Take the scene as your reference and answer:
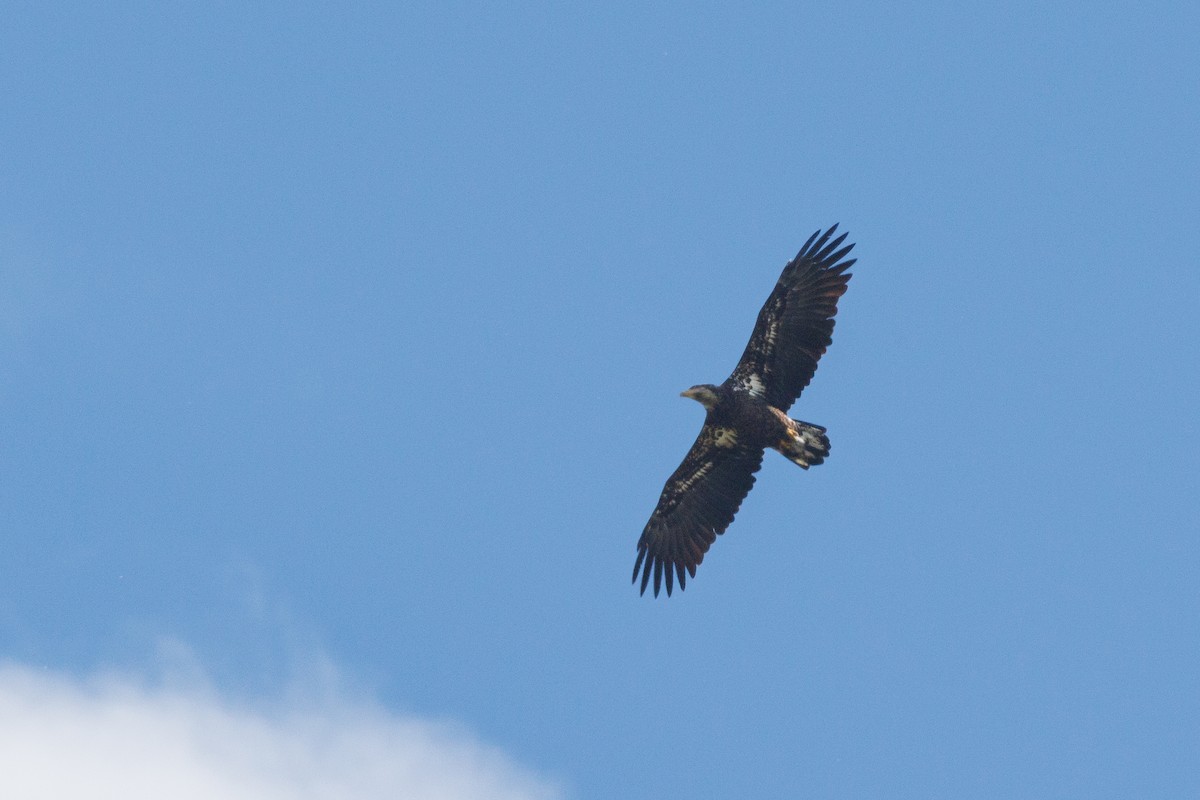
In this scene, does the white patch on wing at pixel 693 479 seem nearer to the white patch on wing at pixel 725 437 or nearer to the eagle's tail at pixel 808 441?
the white patch on wing at pixel 725 437

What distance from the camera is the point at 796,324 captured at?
2850 cm

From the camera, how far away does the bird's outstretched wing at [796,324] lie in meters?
28.5

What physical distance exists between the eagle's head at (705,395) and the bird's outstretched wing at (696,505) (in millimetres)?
498

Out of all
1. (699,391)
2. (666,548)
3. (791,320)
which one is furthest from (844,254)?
(666,548)

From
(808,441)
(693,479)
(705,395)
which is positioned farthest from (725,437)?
(808,441)

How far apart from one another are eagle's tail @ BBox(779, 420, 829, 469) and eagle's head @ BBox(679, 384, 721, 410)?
1.36 meters

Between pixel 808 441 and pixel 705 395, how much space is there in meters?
1.92

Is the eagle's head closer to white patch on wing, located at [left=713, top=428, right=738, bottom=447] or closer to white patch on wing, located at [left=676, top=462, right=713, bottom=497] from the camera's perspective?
white patch on wing, located at [left=713, top=428, right=738, bottom=447]

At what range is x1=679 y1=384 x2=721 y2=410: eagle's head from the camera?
29.0m

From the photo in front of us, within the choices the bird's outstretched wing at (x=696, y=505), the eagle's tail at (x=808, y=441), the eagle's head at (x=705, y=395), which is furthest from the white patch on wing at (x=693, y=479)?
the eagle's tail at (x=808, y=441)

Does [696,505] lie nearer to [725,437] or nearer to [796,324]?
[725,437]

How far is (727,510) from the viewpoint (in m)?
30.2

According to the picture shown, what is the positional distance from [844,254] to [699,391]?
10.9ft

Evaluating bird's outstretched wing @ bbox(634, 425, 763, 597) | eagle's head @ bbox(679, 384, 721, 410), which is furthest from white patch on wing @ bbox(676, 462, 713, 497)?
eagle's head @ bbox(679, 384, 721, 410)
